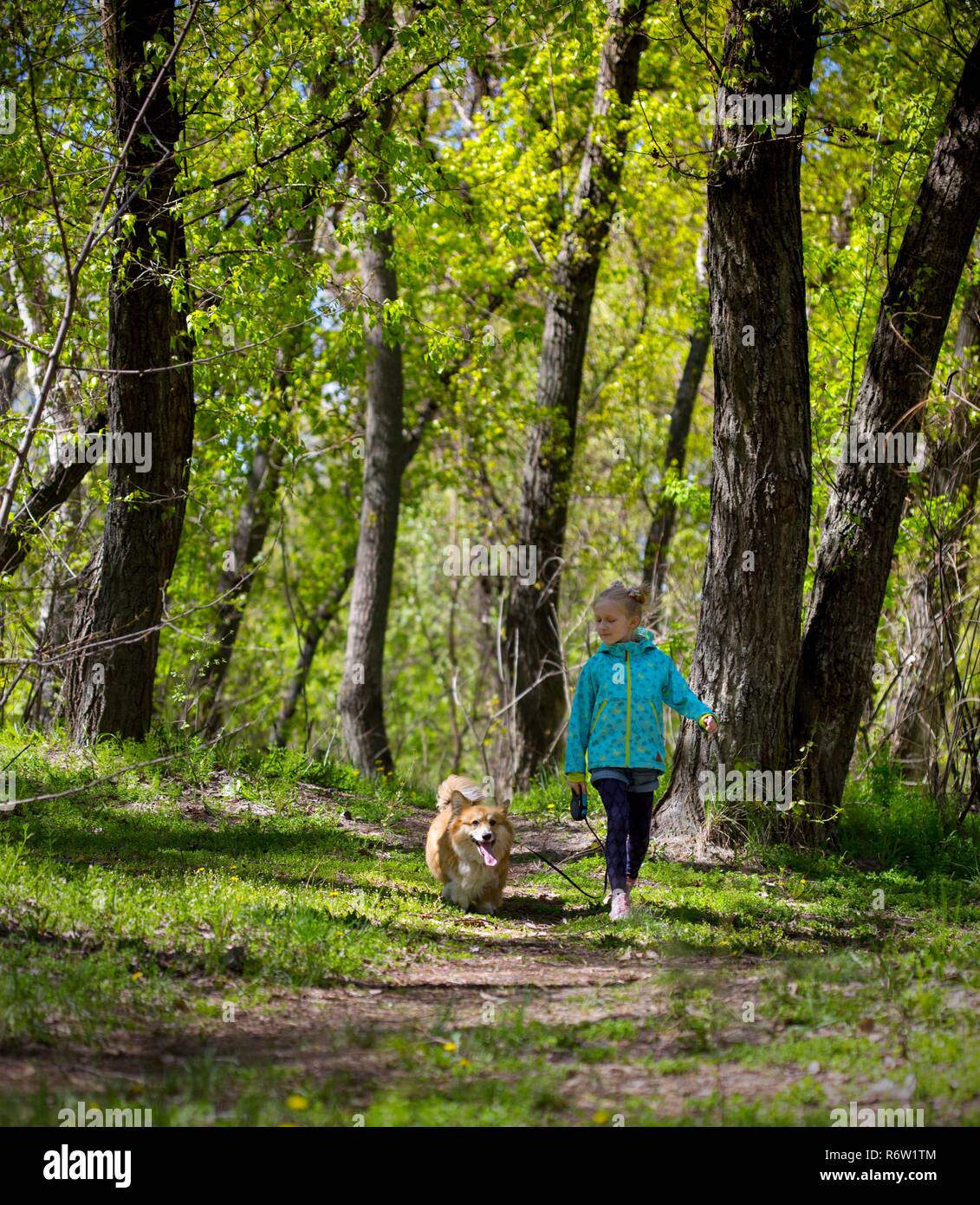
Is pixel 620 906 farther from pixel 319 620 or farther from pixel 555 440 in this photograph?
pixel 319 620

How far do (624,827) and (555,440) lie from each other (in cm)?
866

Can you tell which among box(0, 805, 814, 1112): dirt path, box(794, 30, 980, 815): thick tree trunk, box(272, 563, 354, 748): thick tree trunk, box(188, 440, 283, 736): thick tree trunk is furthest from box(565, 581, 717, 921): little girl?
box(272, 563, 354, 748): thick tree trunk

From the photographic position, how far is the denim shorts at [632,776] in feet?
23.2

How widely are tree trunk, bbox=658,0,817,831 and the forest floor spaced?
1103 mm

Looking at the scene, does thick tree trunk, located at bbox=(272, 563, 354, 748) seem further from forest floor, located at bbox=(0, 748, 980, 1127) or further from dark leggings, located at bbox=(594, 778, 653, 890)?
dark leggings, located at bbox=(594, 778, 653, 890)

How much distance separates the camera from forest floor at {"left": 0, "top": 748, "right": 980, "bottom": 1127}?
414 cm

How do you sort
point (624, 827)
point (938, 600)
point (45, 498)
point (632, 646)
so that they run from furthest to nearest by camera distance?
point (45, 498)
point (938, 600)
point (632, 646)
point (624, 827)

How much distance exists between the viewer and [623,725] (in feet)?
23.3

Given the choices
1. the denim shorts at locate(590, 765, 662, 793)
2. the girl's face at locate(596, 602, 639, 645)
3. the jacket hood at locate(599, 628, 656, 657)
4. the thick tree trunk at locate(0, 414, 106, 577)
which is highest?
the thick tree trunk at locate(0, 414, 106, 577)

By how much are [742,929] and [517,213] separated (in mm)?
11542

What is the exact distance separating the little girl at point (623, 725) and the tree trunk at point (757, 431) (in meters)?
1.59

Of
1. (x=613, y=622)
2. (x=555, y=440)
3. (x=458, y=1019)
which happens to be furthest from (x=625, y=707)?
(x=555, y=440)

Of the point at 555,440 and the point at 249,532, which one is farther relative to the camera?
the point at 249,532
